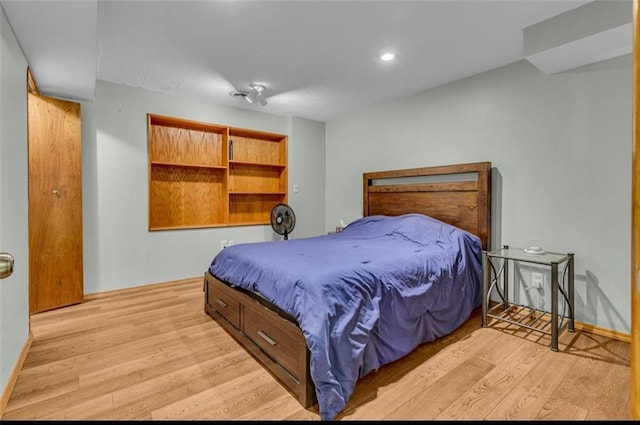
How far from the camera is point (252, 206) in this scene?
4555 millimetres

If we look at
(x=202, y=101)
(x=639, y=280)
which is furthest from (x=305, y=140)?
(x=639, y=280)

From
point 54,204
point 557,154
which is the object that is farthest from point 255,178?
point 557,154

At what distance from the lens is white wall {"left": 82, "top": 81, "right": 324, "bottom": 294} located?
3.24 meters

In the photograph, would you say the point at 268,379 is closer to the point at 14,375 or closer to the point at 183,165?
the point at 14,375

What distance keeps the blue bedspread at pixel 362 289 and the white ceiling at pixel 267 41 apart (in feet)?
5.07

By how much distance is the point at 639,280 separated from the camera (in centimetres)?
67

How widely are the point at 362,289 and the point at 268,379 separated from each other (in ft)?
2.46

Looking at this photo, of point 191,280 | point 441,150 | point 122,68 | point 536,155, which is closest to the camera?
point 536,155

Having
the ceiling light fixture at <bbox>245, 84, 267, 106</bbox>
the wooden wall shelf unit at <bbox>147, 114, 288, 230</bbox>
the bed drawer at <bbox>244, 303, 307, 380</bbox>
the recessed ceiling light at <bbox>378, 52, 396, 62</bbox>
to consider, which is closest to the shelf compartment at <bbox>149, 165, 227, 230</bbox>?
the wooden wall shelf unit at <bbox>147, 114, 288, 230</bbox>

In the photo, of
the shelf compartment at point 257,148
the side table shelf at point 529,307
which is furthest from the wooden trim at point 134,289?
the side table shelf at point 529,307

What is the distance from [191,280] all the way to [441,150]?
3272 mm

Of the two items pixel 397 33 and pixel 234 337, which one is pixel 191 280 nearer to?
pixel 234 337

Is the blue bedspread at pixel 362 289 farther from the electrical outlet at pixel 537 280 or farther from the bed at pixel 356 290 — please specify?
the electrical outlet at pixel 537 280

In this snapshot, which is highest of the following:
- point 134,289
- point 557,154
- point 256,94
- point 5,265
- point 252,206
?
point 256,94
